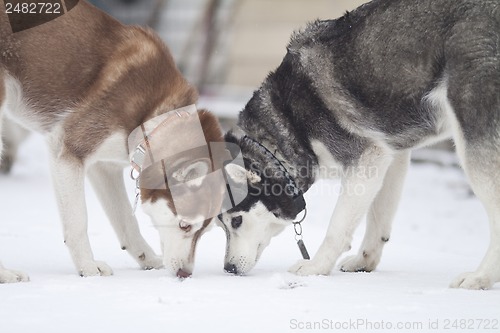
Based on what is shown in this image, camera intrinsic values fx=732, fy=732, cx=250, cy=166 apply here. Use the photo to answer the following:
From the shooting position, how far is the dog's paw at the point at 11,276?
373 centimetres

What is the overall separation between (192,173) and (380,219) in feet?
4.27

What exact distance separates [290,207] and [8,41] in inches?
74.2

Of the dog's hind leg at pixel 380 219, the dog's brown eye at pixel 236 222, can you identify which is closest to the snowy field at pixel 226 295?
the dog's hind leg at pixel 380 219

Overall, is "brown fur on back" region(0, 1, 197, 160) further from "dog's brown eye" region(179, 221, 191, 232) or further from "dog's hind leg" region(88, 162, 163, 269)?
"dog's brown eye" region(179, 221, 191, 232)

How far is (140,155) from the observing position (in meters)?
4.09

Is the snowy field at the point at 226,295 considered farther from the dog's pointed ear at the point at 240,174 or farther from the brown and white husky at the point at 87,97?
the dog's pointed ear at the point at 240,174

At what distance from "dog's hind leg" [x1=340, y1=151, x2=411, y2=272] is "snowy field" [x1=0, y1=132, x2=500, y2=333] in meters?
0.18

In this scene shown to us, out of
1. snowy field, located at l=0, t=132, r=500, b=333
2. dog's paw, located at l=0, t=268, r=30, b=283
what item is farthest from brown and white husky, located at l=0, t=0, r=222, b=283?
dog's paw, located at l=0, t=268, r=30, b=283

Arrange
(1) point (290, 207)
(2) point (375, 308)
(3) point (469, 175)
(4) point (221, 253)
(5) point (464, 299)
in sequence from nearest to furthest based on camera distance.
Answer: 1. (2) point (375, 308)
2. (5) point (464, 299)
3. (3) point (469, 175)
4. (1) point (290, 207)
5. (4) point (221, 253)

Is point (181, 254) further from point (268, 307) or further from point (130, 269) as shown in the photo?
point (268, 307)

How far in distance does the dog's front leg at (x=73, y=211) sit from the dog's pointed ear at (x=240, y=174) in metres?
0.84

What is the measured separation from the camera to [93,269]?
408cm

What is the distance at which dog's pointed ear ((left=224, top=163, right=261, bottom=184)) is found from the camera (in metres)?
4.17

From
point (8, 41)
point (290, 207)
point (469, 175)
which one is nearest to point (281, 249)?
point (290, 207)
